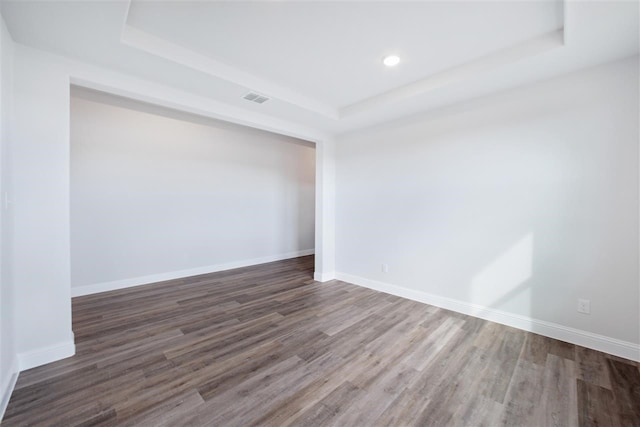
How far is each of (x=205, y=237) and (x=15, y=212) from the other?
294 centimetres

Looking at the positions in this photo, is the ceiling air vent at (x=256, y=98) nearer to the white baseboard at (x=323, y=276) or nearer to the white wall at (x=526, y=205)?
the white wall at (x=526, y=205)

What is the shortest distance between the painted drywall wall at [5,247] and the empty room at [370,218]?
29mm

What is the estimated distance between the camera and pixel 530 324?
8.83 ft

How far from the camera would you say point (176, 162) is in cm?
452

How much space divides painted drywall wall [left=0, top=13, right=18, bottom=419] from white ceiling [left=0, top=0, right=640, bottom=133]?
26 cm

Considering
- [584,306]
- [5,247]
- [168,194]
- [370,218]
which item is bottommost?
[584,306]

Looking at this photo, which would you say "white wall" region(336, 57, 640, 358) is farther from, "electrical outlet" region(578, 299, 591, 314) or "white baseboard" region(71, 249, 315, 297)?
"white baseboard" region(71, 249, 315, 297)

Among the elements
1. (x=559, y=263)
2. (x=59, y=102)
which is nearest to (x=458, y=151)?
(x=559, y=263)

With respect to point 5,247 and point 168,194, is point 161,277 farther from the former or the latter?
point 5,247

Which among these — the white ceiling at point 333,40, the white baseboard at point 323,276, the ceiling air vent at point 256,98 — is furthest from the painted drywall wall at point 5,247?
the white baseboard at point 323,276

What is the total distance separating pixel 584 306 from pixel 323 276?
3.11 m

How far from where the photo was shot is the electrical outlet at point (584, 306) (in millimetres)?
2404

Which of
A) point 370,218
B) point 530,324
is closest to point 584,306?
point 530,324

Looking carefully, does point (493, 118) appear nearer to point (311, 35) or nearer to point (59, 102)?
point (311, 35)
